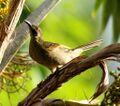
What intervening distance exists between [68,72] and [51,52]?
38cm

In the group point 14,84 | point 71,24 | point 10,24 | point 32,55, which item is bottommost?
point 71,24

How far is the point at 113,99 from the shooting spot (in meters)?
1.30

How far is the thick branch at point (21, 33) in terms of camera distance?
180 centimetres

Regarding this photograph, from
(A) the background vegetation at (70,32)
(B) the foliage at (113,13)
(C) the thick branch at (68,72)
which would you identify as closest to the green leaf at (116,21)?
(B) the foliage at (113,13)

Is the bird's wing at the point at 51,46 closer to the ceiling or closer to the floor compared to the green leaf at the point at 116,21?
closer to the ceiling

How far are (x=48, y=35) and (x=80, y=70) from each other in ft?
5.04

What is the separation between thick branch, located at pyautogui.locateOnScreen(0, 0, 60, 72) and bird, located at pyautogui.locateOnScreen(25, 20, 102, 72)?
3cm

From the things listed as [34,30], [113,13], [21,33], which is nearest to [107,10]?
[113,13]

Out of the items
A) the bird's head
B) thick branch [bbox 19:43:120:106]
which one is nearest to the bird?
the bird's head

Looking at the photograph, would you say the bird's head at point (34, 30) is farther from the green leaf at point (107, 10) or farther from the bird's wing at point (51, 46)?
the green leaf at point (107, 10)

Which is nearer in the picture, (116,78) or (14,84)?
(116,78)

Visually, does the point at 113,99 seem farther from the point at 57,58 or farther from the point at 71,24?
the point at 71,24

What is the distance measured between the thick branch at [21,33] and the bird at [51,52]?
3 cm

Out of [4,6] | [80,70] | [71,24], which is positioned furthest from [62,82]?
[71,24]
